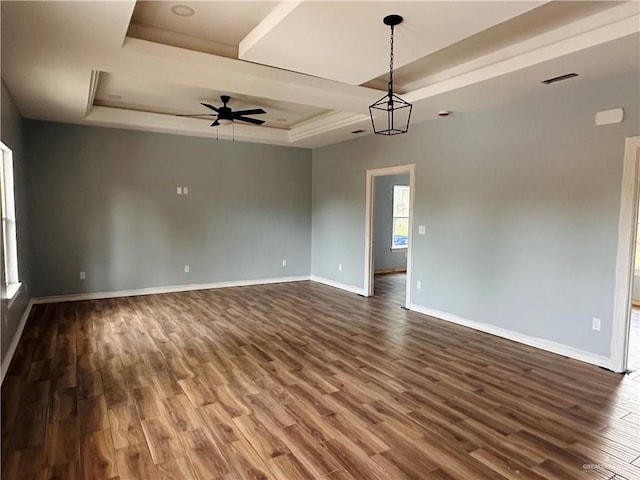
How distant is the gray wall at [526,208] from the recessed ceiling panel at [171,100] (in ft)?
5.42

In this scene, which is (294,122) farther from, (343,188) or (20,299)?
(20,299)

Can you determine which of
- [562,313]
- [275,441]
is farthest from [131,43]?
[562,313]

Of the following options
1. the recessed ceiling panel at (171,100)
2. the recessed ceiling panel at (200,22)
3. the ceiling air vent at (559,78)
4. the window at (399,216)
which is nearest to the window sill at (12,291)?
the recessed ceiling panel at (171,100)

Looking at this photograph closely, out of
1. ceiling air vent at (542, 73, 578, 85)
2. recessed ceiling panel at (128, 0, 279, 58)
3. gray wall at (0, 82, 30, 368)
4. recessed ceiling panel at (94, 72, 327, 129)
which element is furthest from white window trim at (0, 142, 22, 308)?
ceiling air vent at (542, 73, 578, 85)

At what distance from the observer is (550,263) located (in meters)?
4.07

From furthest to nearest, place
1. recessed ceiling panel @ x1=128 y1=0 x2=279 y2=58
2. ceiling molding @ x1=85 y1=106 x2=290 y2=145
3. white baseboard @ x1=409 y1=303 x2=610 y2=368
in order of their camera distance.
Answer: ceiling molding @ x1=85 y1=106 x2=290 y2=145, white baseboard @ x1=409 y1=303 x2=610 y2=368, recessed ceiling panel @ x1=128 y1=0 x2=279 y2=58

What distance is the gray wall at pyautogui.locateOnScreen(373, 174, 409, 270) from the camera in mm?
8961

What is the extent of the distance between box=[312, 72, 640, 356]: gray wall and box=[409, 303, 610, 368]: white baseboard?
0.06 m

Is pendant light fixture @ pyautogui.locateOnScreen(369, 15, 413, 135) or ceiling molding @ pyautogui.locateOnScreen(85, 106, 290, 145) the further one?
ceiling molding @ pyautogui.locateOnScreen(85, 106, 290, 145)

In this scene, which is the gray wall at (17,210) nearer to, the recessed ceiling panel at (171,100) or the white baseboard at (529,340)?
the recessed ceiling panel at (171,100)

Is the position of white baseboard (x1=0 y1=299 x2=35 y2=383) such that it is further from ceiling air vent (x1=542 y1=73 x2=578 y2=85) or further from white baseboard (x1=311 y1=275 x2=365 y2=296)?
ceiling air vent (x1=542 y1=73 x2=578 y2=85)

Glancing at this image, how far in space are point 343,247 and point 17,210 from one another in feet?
15.8

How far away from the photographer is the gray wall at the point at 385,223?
8.96 m

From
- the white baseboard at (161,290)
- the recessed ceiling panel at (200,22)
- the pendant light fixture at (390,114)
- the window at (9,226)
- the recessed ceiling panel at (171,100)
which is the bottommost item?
the white baseboard at (161,290)
